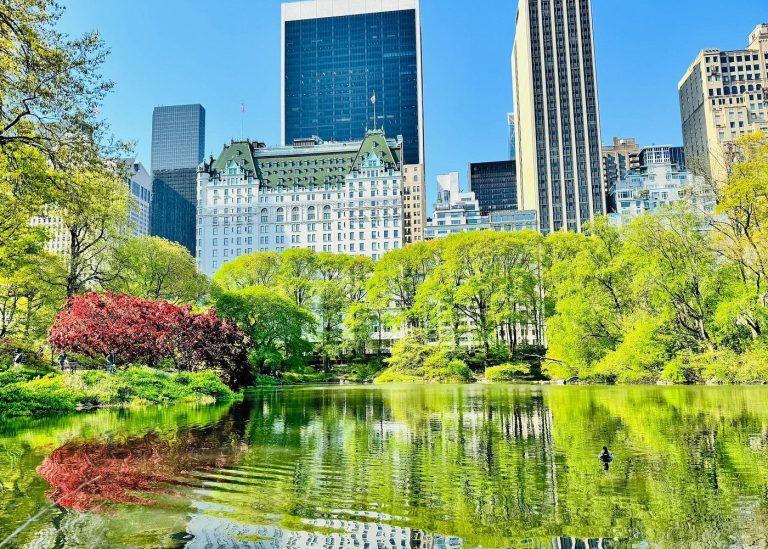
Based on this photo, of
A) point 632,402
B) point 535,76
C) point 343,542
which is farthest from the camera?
point 535,76

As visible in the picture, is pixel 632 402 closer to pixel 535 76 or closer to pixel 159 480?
pixel 159 480

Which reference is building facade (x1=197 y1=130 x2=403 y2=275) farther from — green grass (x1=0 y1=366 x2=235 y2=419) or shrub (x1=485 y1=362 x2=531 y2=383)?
green grass (x1=0 y1=366 x2=235 y2=419)

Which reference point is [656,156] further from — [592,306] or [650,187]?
[592,306]

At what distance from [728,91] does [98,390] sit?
176 meters

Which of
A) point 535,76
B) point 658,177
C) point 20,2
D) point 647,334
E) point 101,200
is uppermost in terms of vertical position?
point 535,76

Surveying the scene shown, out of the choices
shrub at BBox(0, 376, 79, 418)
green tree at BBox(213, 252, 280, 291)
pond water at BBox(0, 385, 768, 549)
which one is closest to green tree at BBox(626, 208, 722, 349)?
pond water at BBox(0, 385, 768, 549)

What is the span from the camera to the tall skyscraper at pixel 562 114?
16525cm

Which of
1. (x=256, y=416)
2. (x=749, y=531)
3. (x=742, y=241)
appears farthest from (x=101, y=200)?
(x=742, y=241)

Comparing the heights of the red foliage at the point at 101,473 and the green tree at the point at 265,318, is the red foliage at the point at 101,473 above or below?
below

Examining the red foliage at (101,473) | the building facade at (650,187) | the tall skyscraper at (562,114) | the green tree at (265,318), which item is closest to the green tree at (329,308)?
the green tree at (265,318)

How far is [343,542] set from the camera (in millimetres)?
6945

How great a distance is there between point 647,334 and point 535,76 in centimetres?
14198

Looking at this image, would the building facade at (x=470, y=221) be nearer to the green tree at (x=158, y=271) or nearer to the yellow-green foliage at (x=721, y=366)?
the green tree at (x=158, y=271)

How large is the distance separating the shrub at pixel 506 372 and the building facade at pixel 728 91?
4753 inches
